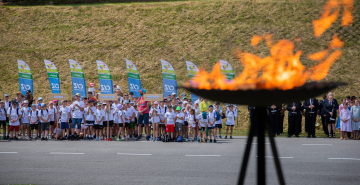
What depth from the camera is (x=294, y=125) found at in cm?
1705

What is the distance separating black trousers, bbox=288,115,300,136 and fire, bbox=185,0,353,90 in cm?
1319

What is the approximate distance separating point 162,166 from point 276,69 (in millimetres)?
5378

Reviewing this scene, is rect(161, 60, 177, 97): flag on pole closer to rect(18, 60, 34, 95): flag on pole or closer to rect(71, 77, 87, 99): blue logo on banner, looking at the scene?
rect(71, 77, 87, 99): blue logo on banner

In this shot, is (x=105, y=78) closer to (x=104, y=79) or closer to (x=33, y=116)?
(x=104, y=79)

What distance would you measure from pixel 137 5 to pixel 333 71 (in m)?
25.7

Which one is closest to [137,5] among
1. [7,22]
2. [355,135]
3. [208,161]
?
[7,22]

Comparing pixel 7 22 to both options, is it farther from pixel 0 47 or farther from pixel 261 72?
pixel 261 72

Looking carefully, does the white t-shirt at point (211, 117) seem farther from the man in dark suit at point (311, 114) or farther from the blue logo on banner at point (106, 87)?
the blue logo on banner at point (106, 87)

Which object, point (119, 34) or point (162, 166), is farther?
point (119, 34)

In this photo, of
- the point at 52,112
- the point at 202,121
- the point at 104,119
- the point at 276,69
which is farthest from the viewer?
the point at 52,112

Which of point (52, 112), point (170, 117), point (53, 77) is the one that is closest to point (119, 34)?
point (53, 77)

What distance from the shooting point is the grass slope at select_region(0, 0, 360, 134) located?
30234mm

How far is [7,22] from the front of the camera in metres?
38.9

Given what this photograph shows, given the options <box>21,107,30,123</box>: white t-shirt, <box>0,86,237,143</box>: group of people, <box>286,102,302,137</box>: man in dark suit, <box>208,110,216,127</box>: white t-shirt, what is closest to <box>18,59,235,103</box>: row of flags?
<box>0,86,237,143</box>: group of people
